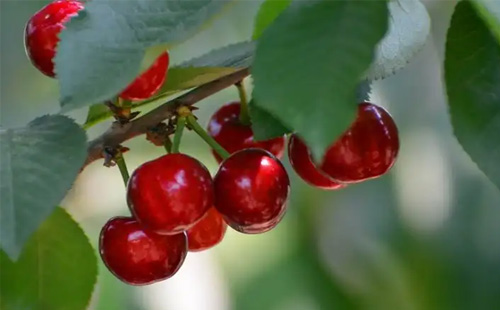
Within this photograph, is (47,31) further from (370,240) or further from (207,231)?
(370,240)

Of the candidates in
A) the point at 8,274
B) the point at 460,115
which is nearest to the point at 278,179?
the point at 460,115

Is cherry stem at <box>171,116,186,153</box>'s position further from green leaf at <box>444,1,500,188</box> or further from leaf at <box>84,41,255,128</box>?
green leaf at <box>444,1,500,188</box>

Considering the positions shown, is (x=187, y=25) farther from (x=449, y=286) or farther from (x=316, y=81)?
(x=449, y=286)

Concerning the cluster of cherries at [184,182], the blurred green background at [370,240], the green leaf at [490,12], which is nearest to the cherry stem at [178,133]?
the cluster of cherries at [184,182]

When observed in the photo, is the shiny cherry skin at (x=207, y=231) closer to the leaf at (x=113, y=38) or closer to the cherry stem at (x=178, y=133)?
the cherry stem at (x=178, y=133)

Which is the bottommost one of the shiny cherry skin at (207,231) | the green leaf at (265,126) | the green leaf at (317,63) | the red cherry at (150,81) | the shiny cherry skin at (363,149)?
the shiny cherry skin at (207,231)

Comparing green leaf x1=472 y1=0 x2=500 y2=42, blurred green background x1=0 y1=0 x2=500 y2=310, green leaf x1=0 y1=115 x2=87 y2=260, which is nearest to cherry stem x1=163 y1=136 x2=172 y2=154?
green leaf x1=0 y1=115 x2=87 y2=260
